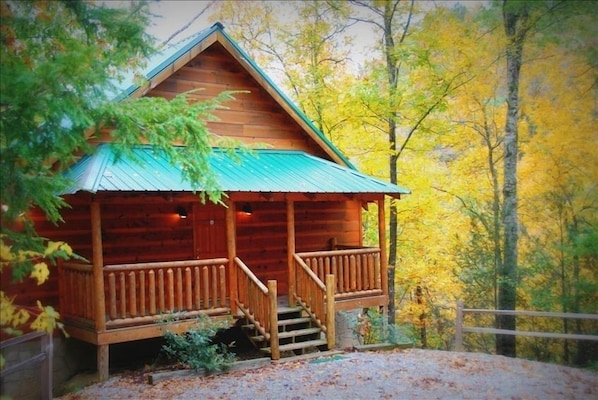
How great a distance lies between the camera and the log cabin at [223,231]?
387 inches

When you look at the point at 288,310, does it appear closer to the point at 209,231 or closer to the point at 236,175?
the point at 209,231

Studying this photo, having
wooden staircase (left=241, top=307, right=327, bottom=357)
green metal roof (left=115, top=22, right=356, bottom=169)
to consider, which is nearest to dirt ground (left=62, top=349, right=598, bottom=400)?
wooden staircase (left=241, top=307, right=327, bottom=357)

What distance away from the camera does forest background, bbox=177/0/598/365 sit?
15.8m

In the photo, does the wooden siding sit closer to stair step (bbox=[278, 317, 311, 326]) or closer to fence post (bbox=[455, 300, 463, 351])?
stair step (bbox=[278, 317, 311, 326])

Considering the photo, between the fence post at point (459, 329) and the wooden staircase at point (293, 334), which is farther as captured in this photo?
the fence post at point (459, 329)

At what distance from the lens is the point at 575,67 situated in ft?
51.8

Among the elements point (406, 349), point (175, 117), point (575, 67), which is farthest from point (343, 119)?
point (175, 117)

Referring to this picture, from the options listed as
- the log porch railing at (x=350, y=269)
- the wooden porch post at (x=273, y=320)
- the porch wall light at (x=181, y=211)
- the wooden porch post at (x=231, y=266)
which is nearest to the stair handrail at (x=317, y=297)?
the log porch railing at (x=350, y=269)

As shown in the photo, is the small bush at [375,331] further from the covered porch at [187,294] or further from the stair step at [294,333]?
the stair step at [294,333]

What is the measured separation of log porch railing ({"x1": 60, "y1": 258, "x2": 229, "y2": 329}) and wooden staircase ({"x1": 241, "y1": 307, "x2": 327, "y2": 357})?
0.83 m

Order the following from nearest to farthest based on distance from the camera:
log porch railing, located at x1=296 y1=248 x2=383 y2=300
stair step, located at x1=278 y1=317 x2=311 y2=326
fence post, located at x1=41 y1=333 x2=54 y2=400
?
fence post, located at x1=41 y1=333 x2=54 y2=400 < stair step, located at x1=278 y1=317 x2=311 y2=326 < log porch railing, located at x1=296 y1=248 x2=383 y2=300

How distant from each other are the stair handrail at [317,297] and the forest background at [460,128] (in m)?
5.87

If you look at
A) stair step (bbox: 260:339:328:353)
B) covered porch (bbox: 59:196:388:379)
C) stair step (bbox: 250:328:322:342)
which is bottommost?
stair step (bbox: 260:339:328:353)

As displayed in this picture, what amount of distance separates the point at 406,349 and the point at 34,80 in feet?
29.6
